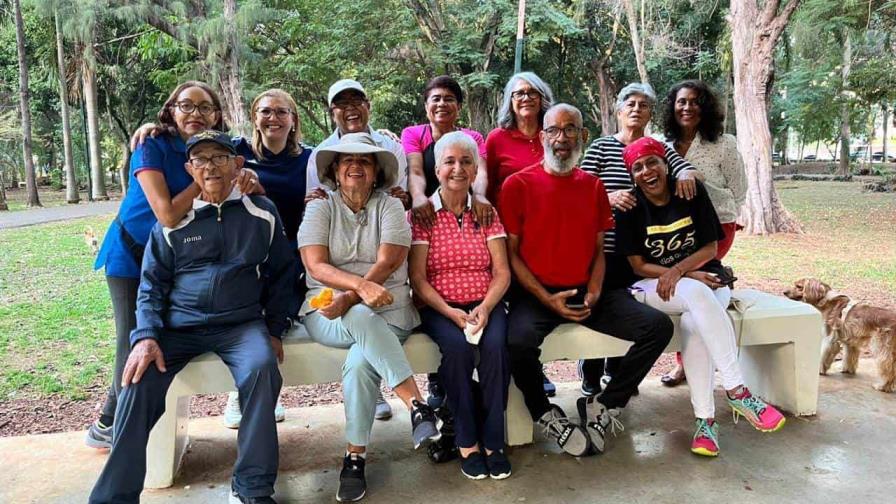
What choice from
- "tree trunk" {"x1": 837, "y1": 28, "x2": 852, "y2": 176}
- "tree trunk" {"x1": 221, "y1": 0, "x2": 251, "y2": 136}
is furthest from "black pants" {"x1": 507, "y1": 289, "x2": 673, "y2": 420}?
"tree trunk" {"x1": 837, "y1": 28, "x2": 852, "y2": 176}

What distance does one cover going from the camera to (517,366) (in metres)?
3.20

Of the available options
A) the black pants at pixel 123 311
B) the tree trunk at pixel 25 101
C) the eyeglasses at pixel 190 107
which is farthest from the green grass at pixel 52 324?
the tree trunk at pixel 25 101

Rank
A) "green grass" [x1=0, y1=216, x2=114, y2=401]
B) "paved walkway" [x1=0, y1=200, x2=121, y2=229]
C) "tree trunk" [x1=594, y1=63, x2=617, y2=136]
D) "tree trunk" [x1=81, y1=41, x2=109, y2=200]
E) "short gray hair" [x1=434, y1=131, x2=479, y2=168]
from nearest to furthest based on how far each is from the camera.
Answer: "short gray hair" [x1=434, y1=131, x2=479, y2=168] < "green grass" [x1=0, y1=216, x2=114, y2=401] < "paved walkway" [x1=0, y1=200, x2=121, y2=229] < "tree trunk" [x1=594, y1=63, x2=617, y2=136] < "tree trunk" [x1=81, y1=41, x2=109, y2=200]

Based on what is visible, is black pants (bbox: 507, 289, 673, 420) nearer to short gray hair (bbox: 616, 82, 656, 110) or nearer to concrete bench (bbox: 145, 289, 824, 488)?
concrete bench (bbox: 145, 289, 824, 488)

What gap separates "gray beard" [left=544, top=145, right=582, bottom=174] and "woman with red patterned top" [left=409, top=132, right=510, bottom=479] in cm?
40

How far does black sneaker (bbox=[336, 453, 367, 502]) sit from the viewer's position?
2.83m

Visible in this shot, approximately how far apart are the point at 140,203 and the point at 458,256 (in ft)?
5.17

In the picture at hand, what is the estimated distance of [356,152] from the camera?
10.2 feet

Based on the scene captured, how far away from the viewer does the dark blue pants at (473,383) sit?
303 centimetres

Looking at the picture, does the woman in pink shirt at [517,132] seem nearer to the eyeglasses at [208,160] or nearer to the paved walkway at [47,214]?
the eyeglasses at [208,160]

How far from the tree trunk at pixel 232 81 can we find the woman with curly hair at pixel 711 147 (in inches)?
412

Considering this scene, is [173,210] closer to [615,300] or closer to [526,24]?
[615,300]

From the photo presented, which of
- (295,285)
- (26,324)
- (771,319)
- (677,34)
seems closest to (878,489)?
(771,319)

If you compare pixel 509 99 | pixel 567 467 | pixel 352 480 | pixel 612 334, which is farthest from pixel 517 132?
pixel 352 480
